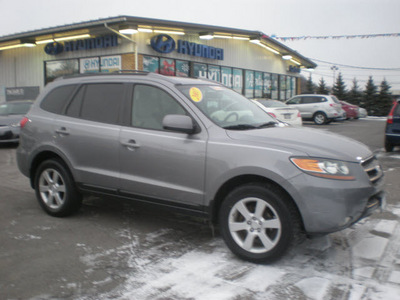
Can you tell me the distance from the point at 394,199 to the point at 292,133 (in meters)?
2.92

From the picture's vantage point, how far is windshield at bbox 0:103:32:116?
1254 centimetres

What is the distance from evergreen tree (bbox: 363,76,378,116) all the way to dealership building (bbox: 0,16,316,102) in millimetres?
16836

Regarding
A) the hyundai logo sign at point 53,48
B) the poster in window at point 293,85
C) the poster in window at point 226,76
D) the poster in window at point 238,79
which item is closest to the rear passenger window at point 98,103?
the hyundai logo sign at point 53,48

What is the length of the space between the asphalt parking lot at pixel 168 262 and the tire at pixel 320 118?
1746 centimetres

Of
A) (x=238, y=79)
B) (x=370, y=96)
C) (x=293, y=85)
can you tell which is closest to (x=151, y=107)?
(x=238, y=79)

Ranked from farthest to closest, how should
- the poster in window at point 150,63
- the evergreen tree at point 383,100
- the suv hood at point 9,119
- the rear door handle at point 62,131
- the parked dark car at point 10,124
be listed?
the evergreen tree at point 383,100, the poster in window at point 150,63, the suv hood at point 9,119, the parked dark car at point 10,124, the rear door handle at point 62,131

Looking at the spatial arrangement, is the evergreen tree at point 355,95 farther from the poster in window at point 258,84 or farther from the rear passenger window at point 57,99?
the rear passenger window at point 57,99

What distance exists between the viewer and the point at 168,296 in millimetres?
3025

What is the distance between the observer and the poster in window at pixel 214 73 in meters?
22.8

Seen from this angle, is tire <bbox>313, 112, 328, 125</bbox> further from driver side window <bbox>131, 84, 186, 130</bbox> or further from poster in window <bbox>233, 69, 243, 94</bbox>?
driver side window <bbox>131, 84, 186, 130</bbox>

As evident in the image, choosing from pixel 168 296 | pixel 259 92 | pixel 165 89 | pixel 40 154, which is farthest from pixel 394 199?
pixel 259 92

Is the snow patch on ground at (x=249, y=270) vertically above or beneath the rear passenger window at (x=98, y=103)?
beneath

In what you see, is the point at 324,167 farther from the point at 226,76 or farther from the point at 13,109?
the point at 226,76

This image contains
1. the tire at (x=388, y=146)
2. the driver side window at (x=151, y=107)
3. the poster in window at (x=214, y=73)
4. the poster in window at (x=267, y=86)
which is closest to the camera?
the driver side window at (x=151, y=107)
